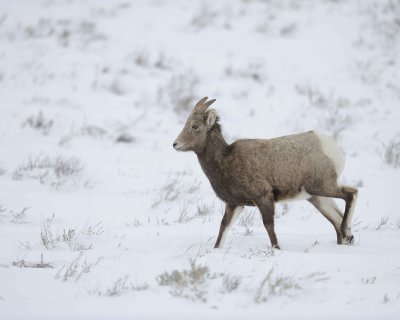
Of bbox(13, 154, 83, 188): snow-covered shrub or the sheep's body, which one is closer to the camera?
the sheep's body

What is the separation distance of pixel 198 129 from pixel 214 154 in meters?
0.33

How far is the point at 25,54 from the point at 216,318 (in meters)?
12.7

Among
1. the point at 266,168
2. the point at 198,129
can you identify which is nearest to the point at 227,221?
the point at 266,168

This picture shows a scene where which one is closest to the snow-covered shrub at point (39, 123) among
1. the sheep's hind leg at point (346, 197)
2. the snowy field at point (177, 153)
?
the snowy field at point (177, 153)

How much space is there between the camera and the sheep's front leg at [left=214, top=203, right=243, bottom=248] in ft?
18.6

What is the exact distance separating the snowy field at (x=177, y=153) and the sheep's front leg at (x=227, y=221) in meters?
0.17

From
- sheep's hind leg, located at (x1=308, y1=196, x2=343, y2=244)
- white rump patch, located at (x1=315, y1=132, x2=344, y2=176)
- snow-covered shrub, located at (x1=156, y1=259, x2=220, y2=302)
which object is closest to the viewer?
snow-covered shrub, located at (x1=156, y1=259, x2=220, y2=302)

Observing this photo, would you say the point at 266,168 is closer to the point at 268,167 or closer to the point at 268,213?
the point at 268,167

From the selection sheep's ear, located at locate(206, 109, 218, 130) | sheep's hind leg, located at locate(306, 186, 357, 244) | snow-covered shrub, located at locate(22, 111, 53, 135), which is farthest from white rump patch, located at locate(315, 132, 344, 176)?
snow-covered shrub, located at locate(22, 111, 53, 135)

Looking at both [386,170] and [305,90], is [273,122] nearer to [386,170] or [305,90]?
[305,90]

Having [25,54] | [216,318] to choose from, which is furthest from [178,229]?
[25,54]

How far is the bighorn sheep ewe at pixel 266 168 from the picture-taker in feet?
18.1

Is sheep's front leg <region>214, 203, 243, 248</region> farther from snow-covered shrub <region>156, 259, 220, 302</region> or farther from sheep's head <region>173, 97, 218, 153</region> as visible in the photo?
snow-covered shrub <region>156, 259, 220, 302</region>

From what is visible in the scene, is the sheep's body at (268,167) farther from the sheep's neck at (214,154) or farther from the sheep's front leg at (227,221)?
the sheep's front leg at (227,221)
